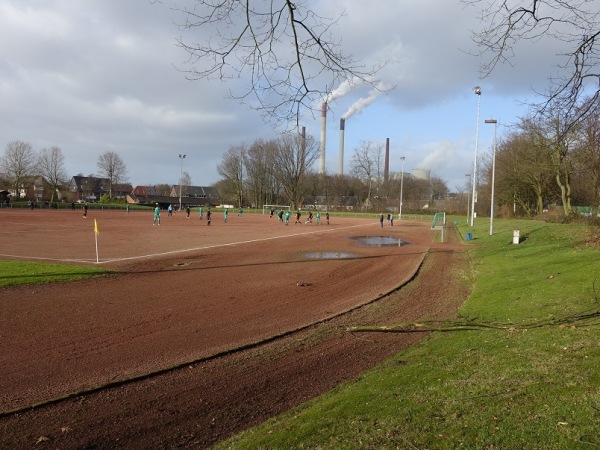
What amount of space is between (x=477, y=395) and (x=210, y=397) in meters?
3.43

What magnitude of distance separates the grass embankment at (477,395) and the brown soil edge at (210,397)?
519mm

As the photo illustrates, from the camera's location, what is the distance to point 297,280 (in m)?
15.8

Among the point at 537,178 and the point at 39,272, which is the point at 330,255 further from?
the point at 537,178

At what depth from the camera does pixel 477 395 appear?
5047 millimetres

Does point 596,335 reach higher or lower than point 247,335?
higher

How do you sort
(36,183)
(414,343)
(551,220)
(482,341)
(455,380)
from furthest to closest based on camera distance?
(36,183)
(551,220)
(414,343)
(482,341)
(455,380)

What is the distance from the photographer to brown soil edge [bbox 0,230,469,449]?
→ 205 inches

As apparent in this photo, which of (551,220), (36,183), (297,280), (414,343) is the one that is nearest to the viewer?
(414,343)

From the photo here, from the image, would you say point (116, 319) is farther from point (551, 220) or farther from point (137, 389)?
point (551, 220)

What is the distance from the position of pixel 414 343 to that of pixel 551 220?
3258 centimetres

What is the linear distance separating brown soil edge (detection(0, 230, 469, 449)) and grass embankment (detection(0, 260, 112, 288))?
29.0ft

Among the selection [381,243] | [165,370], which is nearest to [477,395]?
[165,370]

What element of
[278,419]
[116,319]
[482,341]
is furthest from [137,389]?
[482,341]

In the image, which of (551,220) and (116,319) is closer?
(116,319)
